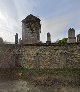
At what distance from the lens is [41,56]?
22781 millimetres

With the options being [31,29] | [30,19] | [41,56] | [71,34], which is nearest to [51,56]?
[41,56]

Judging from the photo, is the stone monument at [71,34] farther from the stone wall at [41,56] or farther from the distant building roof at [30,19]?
the distant building roof at [30,19]

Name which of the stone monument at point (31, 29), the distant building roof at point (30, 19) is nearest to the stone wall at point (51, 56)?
the stone monument at point (31, 29)

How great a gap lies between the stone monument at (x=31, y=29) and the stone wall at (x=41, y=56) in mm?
2594

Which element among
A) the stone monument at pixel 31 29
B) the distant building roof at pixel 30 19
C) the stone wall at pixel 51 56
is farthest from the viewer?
the distant building roof at pixel 30 19

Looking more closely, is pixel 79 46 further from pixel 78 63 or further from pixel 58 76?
pixel 58 76

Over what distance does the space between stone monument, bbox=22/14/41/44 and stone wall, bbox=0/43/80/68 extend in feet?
8.51

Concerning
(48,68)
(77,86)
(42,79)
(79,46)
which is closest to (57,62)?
(48,68)

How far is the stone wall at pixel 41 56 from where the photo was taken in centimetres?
2233

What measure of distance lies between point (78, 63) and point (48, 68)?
3.15 metres

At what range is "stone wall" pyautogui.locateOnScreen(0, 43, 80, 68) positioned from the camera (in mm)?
22328

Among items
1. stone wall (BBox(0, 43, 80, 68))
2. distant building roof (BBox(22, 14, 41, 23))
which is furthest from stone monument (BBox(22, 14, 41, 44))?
stone wall (BBox(0, 43, 80, 68))

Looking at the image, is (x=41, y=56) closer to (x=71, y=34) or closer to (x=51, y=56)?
(x=51, y=56)

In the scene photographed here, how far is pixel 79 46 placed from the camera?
874 inches
